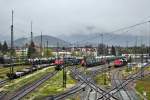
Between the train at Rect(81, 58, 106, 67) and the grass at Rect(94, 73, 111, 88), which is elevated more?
the train at Rect(81, 58, 106, 67)

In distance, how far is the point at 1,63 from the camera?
383 ft

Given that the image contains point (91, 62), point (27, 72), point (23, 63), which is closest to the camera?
point (27, 72)

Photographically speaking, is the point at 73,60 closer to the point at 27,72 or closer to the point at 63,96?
the point at 27,72

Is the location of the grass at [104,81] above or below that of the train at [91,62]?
below

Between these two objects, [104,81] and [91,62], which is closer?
[104,81]

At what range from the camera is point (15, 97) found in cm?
4466

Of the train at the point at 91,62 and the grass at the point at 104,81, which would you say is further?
the train at the point at 91,62

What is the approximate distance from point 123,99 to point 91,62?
67896mm

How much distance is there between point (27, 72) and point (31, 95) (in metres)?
36.5

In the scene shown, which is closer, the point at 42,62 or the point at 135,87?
the point at 135,87

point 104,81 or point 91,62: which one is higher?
point 91,62

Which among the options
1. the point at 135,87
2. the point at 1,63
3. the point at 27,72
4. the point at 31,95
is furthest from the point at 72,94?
the point at 1,63

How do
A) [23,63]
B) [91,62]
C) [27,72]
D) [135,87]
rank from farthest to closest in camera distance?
A: [23,63], [91,62], [27,72], [135,87]

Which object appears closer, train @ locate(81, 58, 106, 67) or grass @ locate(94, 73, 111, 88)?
grass @ locate(94, 73, 111, 88)
